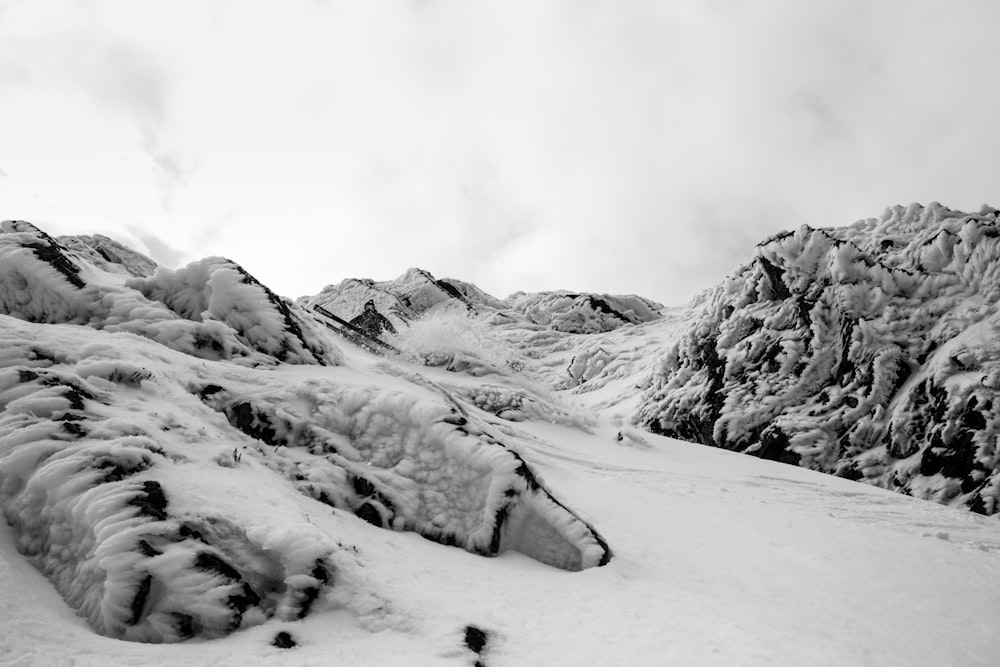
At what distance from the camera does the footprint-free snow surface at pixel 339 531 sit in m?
3.70

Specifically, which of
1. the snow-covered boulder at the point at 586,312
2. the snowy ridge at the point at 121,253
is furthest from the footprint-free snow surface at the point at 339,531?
the snow-covered boulder at the point at 586,312

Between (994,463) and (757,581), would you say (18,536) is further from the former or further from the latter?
(994,463)

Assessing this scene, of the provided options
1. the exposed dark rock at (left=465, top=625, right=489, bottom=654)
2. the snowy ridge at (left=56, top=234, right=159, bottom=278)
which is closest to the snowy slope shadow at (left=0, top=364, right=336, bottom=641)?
the exposed dark rock at (left=465, top=625, right=489, bottom=654)

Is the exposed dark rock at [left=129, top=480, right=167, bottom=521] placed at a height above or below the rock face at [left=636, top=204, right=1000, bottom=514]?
below

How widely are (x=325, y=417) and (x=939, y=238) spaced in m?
17.9

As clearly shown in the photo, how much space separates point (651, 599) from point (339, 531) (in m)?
3.07

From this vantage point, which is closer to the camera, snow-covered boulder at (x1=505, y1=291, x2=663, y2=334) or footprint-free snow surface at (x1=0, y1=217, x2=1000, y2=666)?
footprint-free snow surface at (x1=0, y1=217, x2=1000, y2=666)

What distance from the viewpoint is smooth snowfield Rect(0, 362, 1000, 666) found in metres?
3.55

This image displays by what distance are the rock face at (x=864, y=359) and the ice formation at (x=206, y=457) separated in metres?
11.2

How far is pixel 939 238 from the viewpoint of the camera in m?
15.6

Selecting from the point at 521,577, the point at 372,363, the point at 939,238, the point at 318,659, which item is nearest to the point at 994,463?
the point at 939,238

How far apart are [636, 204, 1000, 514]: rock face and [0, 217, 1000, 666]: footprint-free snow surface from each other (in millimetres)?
2900

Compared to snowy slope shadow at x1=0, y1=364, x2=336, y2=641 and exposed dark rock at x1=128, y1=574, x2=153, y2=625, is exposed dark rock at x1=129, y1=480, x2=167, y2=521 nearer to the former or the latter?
snowy slope shadow at x1=0, y1=364, x2=336, y2=641

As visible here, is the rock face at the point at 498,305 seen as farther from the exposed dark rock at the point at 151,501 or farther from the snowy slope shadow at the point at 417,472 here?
the exposed dark rock at the point at 151,501
